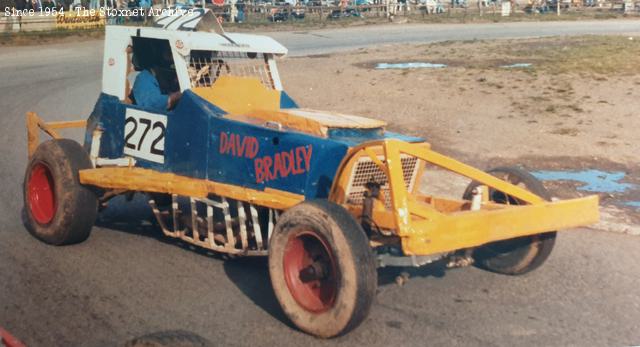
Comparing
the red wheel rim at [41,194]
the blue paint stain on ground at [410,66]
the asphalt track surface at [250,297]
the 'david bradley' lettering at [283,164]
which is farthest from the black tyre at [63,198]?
the blue paint stain on ground at [410,66]

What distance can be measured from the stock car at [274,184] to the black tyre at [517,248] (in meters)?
0.01

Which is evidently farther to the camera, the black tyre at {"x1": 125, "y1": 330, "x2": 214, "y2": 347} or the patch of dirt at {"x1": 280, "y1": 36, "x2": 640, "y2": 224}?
the patch of dirt at {"x1": 280, "y1": 36, "x2": 640, "y2": 224}

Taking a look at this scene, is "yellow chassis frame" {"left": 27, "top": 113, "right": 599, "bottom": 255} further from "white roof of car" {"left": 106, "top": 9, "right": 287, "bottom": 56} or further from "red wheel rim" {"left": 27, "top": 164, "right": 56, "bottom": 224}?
"red wheel rim" {"left": 27, "top": 164, "right": 56, "bottom": 224}

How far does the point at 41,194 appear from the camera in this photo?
8.27m

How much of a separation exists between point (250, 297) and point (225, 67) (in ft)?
7.83

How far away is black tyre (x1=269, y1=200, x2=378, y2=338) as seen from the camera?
211 inches

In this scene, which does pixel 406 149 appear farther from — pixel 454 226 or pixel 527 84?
pixel 527 84

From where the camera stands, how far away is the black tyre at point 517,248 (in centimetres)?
679

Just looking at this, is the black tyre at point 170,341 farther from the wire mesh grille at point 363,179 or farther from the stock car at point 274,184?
the wire mesh grille at point 363,179

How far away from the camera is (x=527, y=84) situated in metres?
17.7

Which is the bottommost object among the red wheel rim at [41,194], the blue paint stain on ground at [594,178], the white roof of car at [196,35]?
the blue paint stain on ground at [594,178]

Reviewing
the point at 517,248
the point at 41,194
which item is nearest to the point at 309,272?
the point at 517,248

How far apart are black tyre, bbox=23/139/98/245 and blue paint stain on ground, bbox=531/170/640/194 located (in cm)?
553

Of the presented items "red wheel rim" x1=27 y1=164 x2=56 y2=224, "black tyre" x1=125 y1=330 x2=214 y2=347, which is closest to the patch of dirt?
"red wheel rim" x1=27 y1=164 x2=56 y2=224
